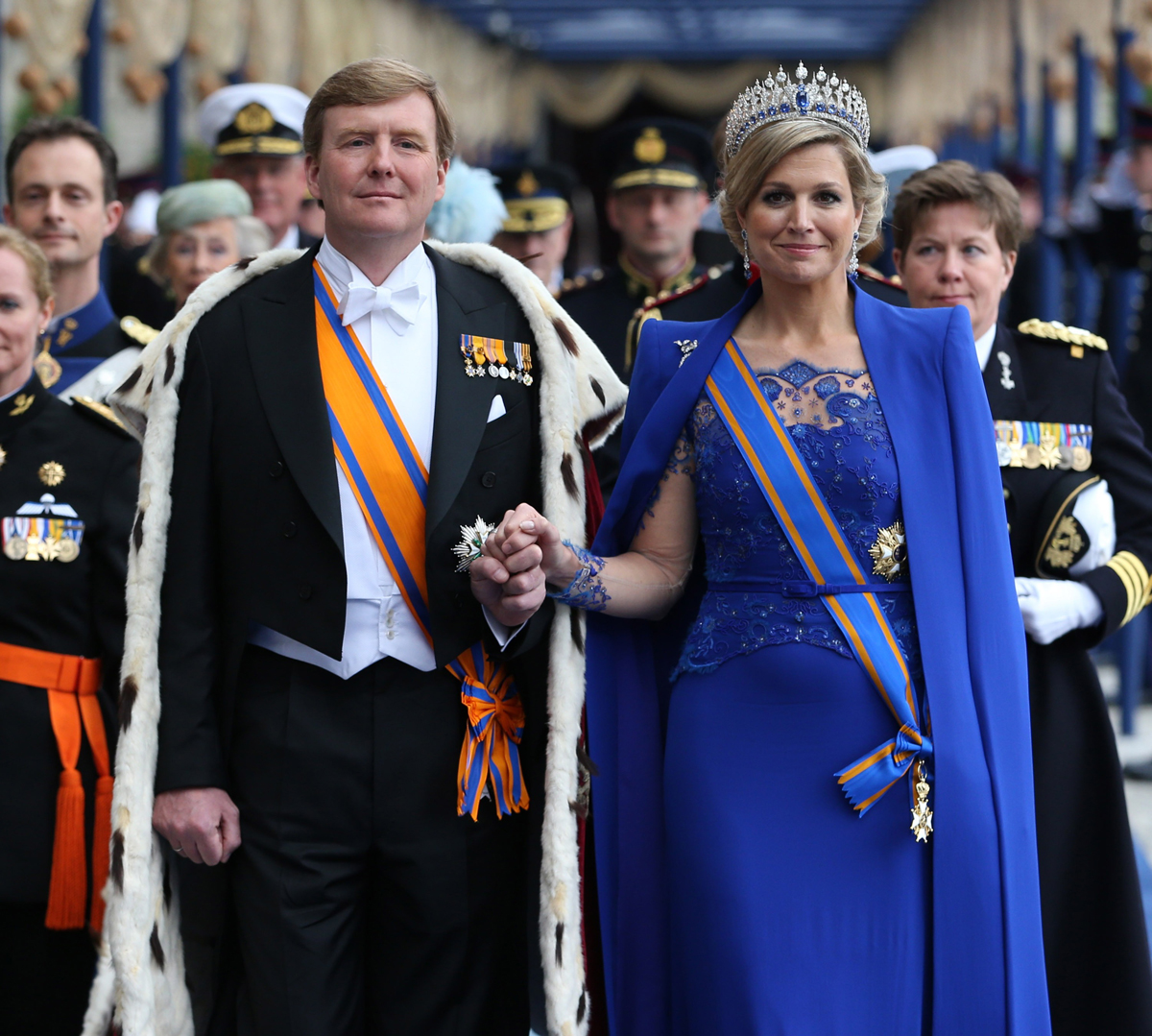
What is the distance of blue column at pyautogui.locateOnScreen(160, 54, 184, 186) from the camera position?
28.8ft

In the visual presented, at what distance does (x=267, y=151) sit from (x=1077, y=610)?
127 inches

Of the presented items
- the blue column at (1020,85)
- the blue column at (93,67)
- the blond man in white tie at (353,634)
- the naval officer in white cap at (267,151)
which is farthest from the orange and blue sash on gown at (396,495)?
the blue column at (1020,85)

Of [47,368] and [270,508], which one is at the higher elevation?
[47,368]

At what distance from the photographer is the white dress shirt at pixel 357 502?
2.35 m

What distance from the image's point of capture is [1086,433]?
2.91 m

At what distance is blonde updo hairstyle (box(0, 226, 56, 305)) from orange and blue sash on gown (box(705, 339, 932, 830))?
1.36 m

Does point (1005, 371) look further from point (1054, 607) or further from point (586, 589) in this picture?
point (586, 589)

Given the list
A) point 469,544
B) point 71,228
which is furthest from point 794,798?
point 71,228

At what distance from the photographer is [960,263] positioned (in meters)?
2.98

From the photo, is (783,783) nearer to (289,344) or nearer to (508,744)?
(508,744)

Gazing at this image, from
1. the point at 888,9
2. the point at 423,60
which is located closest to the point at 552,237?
the point at 423,60

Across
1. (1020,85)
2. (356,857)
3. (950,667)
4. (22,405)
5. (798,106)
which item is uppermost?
(1020,85)

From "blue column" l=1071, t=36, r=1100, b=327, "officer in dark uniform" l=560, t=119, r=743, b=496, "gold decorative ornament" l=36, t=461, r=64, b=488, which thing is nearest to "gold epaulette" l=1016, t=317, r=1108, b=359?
"officer in dark uniform" l=560, t=119, r=743, b=496

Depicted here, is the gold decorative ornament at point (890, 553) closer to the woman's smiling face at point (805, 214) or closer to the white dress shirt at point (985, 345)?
the woman's smiling face at point (805, 214)
